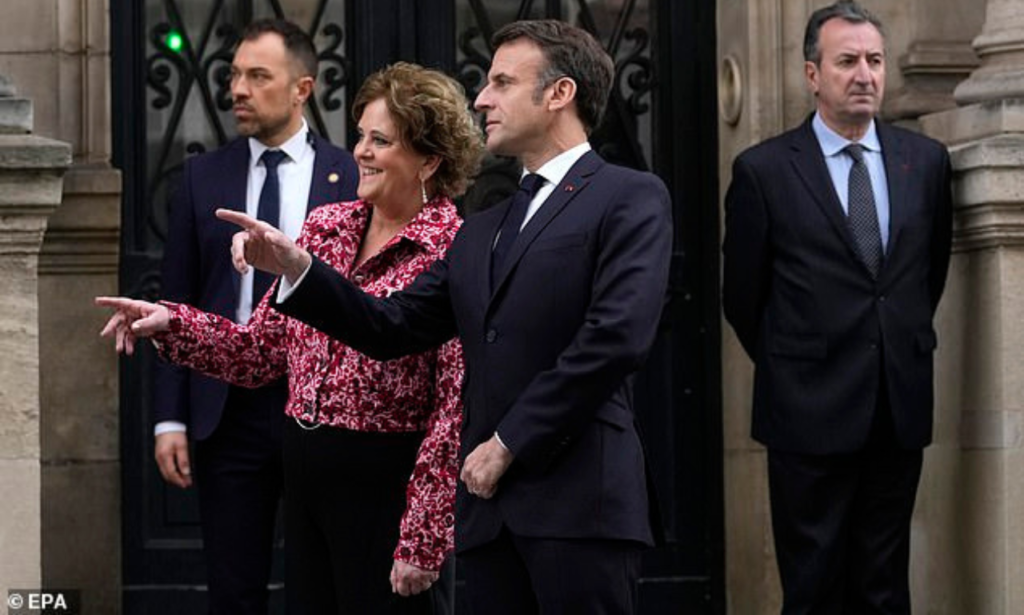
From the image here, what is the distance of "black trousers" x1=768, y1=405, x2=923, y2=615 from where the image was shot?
7.31 m

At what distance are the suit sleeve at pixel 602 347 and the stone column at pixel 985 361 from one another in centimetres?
234

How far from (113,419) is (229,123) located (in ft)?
3.74

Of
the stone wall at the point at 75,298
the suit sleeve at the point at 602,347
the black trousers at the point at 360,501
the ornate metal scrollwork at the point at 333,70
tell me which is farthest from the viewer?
the ornate metal scrollwork at the point at 333,70

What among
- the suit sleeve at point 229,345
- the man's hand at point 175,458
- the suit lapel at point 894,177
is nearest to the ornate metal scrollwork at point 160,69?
the man's hand at point 175,458

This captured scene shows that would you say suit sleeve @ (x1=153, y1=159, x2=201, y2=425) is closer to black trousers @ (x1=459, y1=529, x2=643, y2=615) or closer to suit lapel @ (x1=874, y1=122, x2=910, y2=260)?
black trousers @ (x1=459, y1=529, x2=643, y2=615)

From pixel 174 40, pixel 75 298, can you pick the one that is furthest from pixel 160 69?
pixel 75 298

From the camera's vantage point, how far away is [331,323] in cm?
567

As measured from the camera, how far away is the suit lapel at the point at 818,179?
24.0ft

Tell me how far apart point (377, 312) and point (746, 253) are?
197 centimetres

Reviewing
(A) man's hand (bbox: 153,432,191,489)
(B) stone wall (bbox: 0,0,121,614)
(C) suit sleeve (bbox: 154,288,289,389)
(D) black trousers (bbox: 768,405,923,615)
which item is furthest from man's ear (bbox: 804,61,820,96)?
(B) stone wall (bbox: 0,0,121,614)

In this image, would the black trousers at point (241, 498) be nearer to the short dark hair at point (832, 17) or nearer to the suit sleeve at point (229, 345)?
the suit sleeve at point (229, 345)

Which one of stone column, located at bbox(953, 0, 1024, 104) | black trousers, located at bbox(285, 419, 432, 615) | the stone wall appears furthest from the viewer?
the stone wall

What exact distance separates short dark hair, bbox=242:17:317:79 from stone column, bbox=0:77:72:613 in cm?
76

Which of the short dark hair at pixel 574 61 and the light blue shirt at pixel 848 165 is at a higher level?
the short dark hair at pixel 574 61
